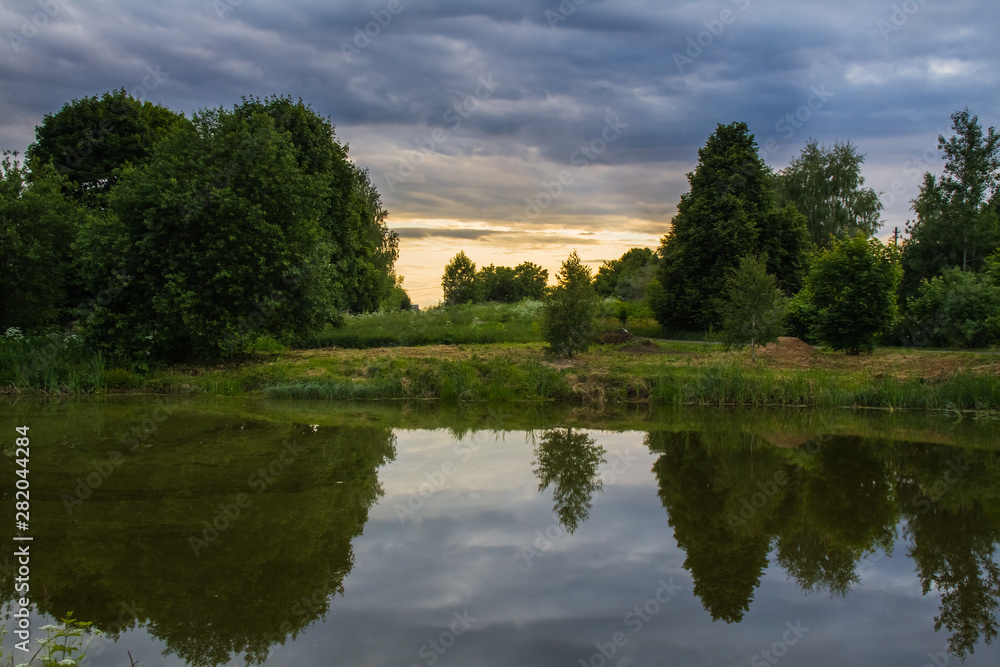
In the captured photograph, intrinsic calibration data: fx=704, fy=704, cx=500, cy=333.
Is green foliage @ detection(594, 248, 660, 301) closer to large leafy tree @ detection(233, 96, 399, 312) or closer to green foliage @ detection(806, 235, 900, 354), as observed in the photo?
large leafy tree @ detection(233, 96, 399, 312)

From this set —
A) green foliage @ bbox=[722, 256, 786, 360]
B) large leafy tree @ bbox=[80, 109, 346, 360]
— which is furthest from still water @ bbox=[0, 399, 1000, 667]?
green foliage @ bbox=[722, 256, 786, 360]

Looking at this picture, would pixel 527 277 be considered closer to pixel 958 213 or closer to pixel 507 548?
pixel 958 213

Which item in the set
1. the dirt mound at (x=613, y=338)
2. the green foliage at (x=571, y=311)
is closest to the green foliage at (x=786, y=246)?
the dirt mound at (x=613, y=338)

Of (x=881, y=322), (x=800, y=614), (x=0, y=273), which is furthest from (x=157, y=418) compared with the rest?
(x=881, y=322)

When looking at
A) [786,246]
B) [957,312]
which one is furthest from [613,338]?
[957,312]

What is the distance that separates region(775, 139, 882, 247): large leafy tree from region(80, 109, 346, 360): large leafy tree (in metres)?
36.3

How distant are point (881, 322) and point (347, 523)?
20.6 meters

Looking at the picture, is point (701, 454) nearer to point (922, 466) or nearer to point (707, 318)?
point (922, 466)

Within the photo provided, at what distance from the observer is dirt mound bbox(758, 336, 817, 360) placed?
22.4 meters

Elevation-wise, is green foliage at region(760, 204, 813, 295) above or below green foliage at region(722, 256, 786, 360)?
above

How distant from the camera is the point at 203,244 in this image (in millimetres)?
19500

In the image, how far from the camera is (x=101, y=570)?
244 inches

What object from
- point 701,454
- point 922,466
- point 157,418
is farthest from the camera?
point 157,418

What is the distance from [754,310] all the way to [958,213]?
25282 millimetres
